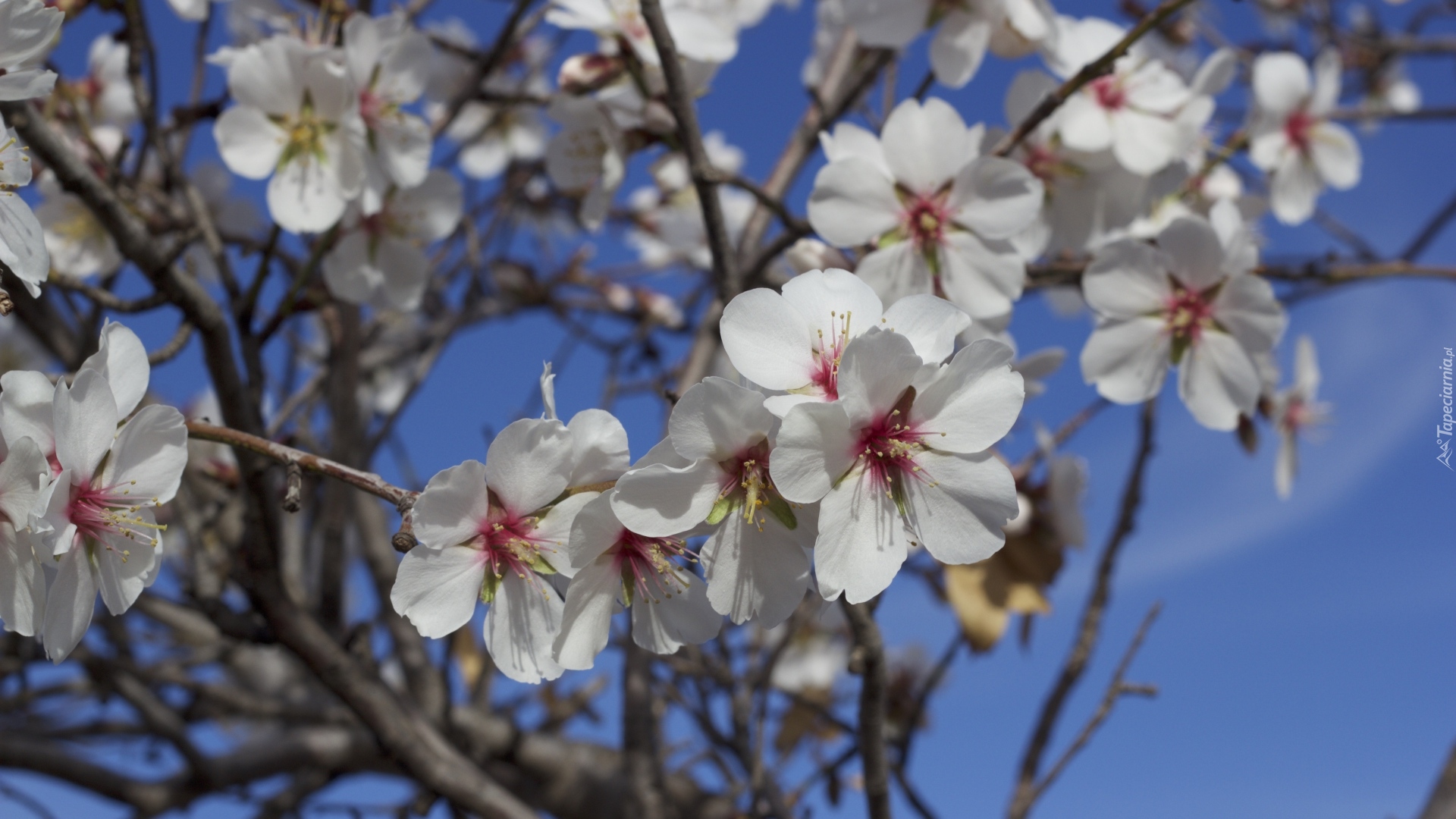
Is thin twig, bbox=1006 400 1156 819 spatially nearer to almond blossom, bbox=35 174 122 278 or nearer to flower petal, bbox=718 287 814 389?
flower petal, bbox=718 287 814 389

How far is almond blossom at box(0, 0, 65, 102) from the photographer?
106cm

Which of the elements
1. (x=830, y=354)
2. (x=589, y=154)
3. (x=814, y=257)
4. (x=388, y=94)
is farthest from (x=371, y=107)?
(x=830, y=354)

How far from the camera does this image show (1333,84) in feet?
8.29

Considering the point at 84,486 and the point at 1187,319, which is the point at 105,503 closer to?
the point at 84,486

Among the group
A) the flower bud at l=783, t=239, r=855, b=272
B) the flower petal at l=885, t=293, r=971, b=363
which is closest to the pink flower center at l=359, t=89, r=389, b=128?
the flower bud at l=783, t=239, r=855, b=272

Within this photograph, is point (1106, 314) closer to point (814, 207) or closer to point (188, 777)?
point (814, 207)

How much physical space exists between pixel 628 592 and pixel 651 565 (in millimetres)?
37

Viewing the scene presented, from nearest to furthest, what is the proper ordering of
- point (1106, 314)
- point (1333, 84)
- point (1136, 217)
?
point (1106, 314) < point (1136, 217) < point (1333, 84)

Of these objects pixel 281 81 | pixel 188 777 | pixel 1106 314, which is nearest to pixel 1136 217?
pixel 1106 314

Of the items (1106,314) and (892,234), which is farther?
(1106,314)

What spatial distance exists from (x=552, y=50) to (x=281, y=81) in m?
1.29

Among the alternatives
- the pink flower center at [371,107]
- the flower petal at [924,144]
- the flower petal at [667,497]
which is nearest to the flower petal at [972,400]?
the flower petal at [667,497]

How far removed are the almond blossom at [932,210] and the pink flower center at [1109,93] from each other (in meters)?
0.43

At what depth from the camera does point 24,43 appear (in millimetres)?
1087
